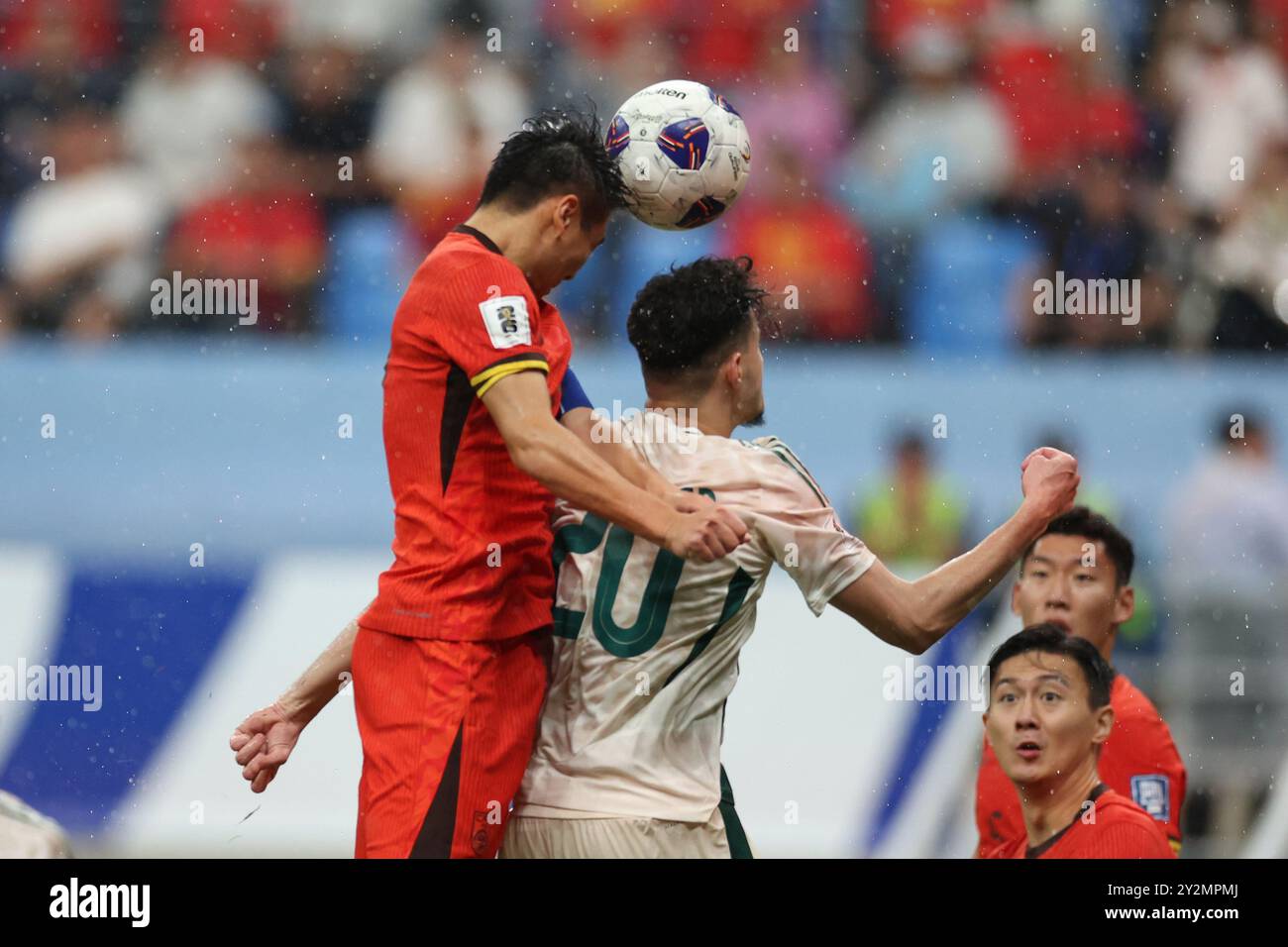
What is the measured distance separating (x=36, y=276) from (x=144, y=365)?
1.00m

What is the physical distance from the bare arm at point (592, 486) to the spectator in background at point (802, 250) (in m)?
4.87

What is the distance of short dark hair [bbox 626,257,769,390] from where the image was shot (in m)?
4.35

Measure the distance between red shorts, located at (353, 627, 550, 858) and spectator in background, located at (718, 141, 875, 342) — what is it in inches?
191

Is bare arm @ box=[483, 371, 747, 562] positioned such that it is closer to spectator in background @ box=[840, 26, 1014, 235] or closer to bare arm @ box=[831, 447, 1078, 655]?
bare arm @ box=[831, 447, 1078, 655]

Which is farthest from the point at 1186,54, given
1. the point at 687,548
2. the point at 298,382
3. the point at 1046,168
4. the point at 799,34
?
the point at 687,548

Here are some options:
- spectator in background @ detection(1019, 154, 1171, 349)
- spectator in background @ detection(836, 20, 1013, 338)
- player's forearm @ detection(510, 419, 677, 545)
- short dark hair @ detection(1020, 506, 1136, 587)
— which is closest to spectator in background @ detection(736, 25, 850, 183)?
spectator in background @ detection(836, 20, 1013, 338)

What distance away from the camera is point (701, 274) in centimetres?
443

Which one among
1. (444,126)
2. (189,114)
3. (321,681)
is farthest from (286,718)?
(189,114)

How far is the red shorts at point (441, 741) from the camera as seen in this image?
407cm

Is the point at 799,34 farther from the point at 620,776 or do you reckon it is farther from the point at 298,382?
the point at 620,776

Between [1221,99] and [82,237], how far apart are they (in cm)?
627

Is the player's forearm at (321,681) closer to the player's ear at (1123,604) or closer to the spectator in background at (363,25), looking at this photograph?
the player's ear at (1123,604)

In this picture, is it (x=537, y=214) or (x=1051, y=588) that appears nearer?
(x=537, y=214)

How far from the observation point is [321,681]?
15.2 feet
